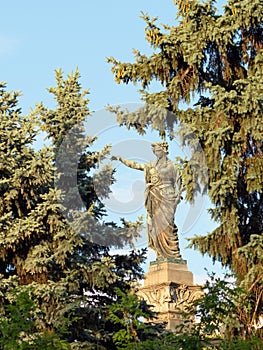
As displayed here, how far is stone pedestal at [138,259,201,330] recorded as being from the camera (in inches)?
632

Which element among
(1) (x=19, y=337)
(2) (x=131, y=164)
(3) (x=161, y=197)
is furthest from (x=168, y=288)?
(1) (x=19, y=337)

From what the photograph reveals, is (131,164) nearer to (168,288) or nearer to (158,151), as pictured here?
(158,151)

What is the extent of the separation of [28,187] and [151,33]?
12.3ft

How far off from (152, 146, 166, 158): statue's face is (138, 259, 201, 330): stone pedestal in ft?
7.52

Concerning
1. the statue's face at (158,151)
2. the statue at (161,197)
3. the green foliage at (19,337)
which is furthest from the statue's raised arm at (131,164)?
the green foliage at (19,337)

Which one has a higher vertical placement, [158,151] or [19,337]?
[158,151]

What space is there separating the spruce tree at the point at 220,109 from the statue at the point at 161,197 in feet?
5.72

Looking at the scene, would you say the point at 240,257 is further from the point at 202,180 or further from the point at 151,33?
the point at 151,33

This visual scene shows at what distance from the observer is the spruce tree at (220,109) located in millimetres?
14383

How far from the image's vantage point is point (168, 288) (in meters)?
16.2

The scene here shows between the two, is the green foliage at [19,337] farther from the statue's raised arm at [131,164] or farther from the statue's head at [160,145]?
the statue's head at [160,145]

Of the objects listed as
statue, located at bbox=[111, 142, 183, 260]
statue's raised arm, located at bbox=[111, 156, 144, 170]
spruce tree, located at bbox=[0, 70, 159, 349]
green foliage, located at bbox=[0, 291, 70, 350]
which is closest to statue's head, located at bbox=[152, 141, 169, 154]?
statue, located at bbox=[111, 142, 183, 260]

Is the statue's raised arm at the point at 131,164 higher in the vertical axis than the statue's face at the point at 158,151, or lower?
lower

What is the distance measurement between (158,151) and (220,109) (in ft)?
10.3
